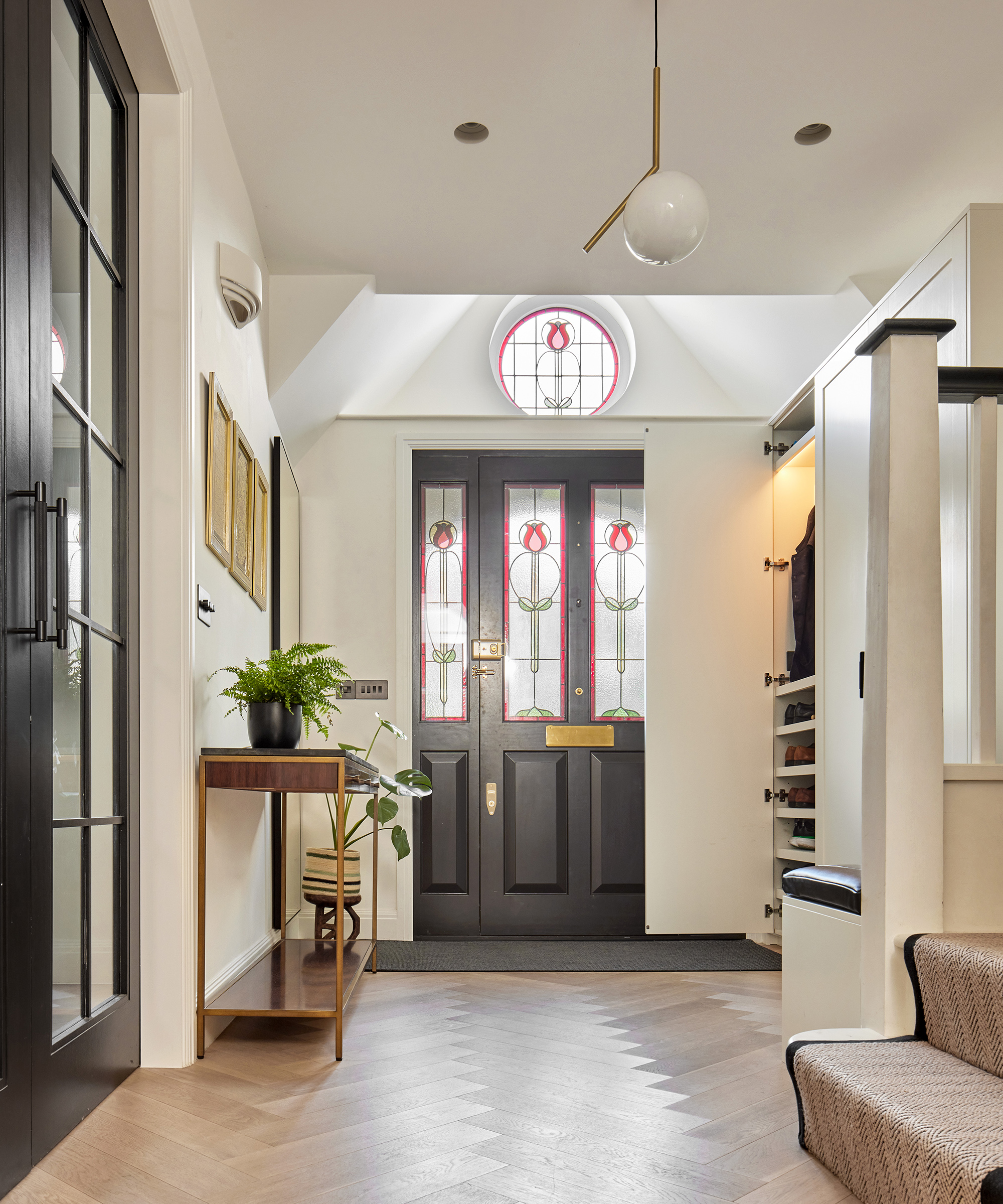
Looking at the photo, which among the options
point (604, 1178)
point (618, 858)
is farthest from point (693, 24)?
point (618, 858)

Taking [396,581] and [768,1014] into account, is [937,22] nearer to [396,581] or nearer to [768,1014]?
[768,1014]

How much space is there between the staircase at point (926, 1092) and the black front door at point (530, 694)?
334 cm

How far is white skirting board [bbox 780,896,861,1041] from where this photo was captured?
2.25 metres

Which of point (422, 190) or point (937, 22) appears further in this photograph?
point (422, 190)

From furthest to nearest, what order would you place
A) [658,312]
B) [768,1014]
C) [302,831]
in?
[658,312] → [302,831] → [768,1014]

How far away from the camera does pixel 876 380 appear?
2.19m

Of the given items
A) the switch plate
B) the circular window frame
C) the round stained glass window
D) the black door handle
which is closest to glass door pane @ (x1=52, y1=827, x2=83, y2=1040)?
the black door handle

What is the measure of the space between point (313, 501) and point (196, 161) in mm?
2645

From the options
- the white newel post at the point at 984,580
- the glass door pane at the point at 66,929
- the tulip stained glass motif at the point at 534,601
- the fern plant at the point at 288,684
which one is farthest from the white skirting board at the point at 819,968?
the tulip stained glass motif at the point at 534,601

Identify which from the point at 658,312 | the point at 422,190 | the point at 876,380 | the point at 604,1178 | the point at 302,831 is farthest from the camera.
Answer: the point at 658,312

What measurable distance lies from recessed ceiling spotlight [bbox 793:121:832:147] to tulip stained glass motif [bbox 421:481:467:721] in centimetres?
255

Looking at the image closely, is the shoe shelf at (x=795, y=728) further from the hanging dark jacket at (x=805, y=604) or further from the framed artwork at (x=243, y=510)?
the framed artwork at (x=243, y=510)

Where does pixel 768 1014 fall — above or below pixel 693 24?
below

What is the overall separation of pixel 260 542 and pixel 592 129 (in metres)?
1.85
